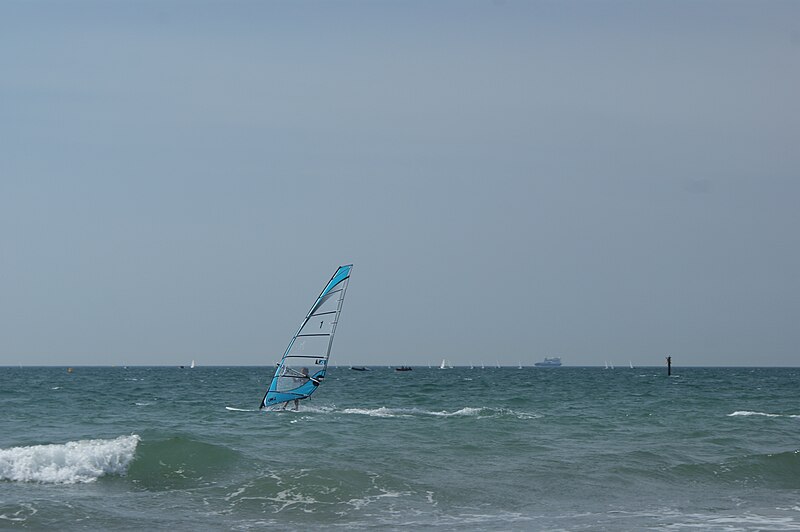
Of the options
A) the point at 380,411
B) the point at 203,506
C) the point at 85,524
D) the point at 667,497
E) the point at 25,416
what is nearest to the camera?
the point at 85,524

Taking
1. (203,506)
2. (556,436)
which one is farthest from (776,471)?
(203,506)

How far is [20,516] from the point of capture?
15359 millimetres

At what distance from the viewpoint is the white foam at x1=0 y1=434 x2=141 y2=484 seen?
1917cm

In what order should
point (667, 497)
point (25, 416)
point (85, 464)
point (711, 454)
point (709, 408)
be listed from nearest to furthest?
point (667, 497) → point (85, 464) → point (711, 454) → point (25, 416) → point (709, 408)

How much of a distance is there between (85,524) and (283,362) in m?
18.0

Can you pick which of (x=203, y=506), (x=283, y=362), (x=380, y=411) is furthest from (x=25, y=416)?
(x=203, y=506)

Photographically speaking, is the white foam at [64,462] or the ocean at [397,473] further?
the white foam at [64,462]

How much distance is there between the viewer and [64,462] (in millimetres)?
19984

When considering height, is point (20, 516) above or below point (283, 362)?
below

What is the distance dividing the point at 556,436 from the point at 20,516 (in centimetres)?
1541

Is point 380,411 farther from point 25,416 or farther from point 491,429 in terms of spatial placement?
point 25,416

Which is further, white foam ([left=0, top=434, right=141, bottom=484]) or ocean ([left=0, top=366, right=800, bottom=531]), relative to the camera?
white foam ([left=0, top=434, right=141, bottom=484])

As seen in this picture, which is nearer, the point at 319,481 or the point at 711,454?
the point at 319,481

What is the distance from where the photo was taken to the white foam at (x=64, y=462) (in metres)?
19.2
